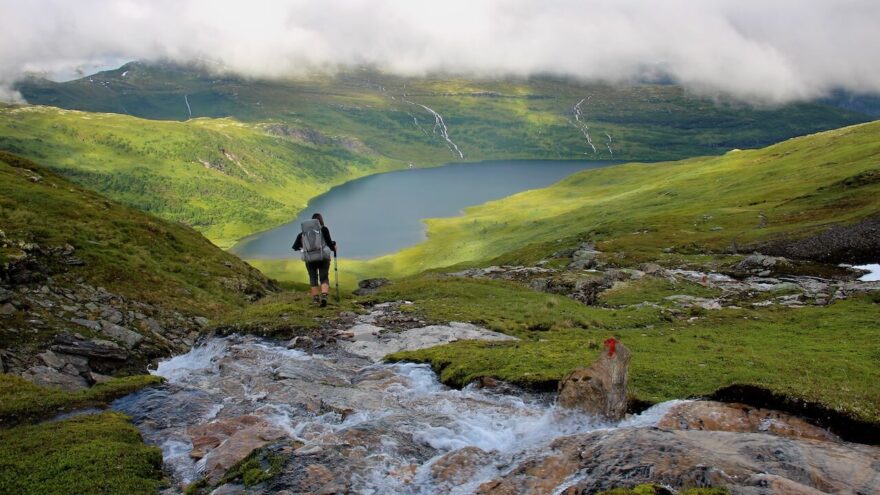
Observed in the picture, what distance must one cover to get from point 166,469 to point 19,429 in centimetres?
515

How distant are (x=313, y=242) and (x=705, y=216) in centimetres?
8718

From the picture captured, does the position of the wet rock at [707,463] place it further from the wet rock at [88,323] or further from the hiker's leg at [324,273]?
the wet rock at [88,323]

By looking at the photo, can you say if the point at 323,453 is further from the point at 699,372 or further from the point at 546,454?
the point at 699,372

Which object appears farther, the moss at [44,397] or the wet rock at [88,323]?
the wet rock at [88,323]

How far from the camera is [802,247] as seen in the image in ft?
187

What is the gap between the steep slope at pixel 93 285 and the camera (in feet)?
80.3

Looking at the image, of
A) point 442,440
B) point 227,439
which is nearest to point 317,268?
point 227,439

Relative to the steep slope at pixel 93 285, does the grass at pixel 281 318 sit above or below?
below

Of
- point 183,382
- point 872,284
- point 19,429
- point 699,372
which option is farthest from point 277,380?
point 872,284

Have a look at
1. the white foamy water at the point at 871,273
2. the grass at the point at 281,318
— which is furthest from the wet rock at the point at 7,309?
the white foamy water at the point at 871,273

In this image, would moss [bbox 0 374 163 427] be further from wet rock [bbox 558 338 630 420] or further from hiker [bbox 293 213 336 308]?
wet rock [bbox 558 338 630 420]

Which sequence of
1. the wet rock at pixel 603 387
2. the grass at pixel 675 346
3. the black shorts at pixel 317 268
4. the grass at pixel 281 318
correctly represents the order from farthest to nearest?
the black shorts at pixel 317 268
the grass at pixel 281 318
the grass at pixel 675 346
the wet rock at pixel 603 387

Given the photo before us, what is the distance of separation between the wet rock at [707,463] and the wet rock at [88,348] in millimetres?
20652

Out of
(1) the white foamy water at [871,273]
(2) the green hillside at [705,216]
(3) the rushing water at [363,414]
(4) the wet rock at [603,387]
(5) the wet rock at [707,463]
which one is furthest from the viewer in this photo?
(2) the green hillside at [705,216]
